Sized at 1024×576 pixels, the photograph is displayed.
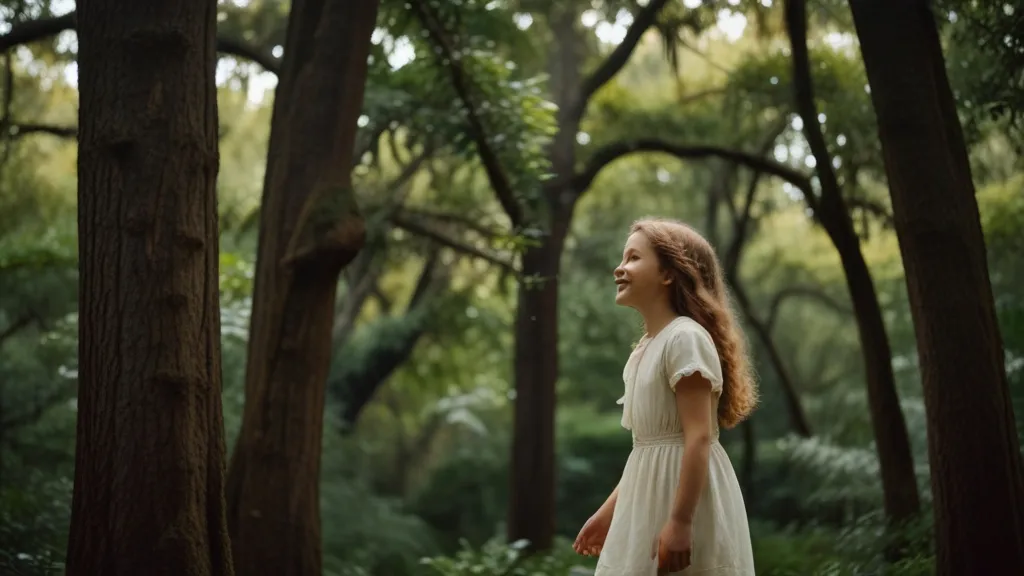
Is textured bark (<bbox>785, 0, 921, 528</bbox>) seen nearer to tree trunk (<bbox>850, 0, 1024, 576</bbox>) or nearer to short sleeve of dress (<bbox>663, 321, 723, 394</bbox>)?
tree trunk (<bbox>850, 0, 1024, 576</bbox>)

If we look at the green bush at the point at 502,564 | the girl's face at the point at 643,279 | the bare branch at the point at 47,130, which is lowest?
the green bush at the point at 502,564

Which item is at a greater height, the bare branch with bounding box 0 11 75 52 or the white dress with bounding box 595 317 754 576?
the bare branch with bounding box 0 11 75 52

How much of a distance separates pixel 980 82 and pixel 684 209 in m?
12.7

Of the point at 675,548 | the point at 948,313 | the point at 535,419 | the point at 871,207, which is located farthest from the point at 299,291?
the point at 871,207

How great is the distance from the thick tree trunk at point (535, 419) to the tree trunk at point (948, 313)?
5682 millimetres

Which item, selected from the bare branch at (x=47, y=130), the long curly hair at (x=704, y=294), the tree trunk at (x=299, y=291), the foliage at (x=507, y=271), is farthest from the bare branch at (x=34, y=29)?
the long curly hair at (x=704, y=294)

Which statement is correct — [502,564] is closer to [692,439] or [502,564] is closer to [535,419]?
[535,419]

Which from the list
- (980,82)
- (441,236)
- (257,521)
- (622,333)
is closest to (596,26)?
(441,236)

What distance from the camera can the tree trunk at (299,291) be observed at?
568 centimetres

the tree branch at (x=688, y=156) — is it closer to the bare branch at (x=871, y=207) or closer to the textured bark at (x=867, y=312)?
the textured bark at (x=867, y=312)

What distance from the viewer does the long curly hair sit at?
12.1 ft

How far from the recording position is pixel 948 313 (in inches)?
184

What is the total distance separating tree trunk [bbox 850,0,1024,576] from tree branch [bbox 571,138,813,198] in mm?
3748

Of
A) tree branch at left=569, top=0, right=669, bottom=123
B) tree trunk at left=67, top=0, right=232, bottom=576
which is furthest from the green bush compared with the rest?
tree branch at left=569, top=0, right=669, bottom=123
